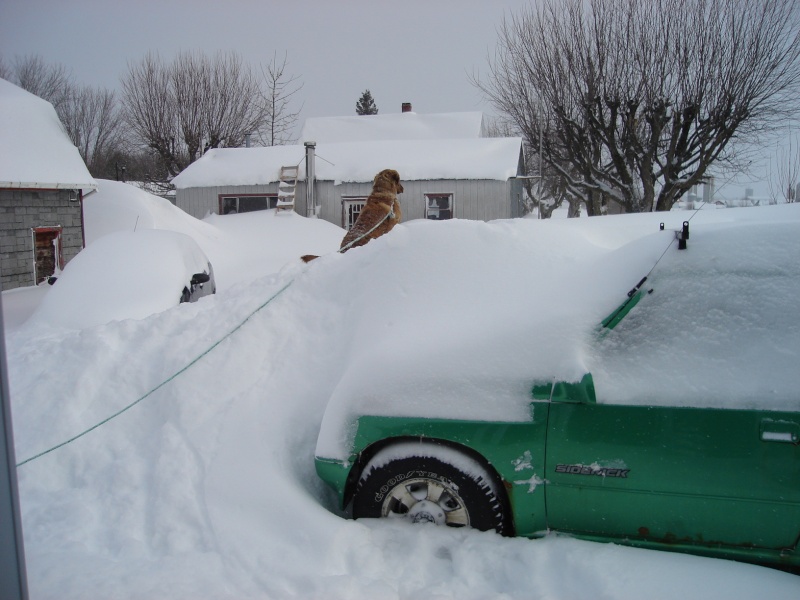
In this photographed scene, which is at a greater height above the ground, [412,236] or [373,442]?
[412,236]

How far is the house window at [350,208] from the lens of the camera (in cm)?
2024

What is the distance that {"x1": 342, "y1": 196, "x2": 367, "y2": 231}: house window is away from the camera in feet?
66.4

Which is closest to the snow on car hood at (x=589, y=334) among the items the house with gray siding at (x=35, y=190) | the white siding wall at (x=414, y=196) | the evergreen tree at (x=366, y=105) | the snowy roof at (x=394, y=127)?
the house with gray siding at (x=35, y=190)

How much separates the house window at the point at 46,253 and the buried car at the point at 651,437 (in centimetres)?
1356

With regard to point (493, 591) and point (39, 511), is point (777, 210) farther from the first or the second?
point (39, 511)

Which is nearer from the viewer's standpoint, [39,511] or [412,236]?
[39,511]

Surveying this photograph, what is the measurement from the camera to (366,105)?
50.9 m

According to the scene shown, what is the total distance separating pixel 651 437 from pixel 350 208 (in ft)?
60.1

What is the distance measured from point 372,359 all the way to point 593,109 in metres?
17.9

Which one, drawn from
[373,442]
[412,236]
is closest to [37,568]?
[373,442]

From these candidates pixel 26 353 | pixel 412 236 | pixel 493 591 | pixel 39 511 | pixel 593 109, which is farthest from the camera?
pixel 593 109

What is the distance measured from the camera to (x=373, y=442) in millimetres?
2986

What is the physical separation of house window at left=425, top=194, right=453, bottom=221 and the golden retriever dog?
11.6 meters

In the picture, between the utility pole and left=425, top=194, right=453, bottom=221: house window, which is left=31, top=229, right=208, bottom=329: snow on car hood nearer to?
the utility pole
